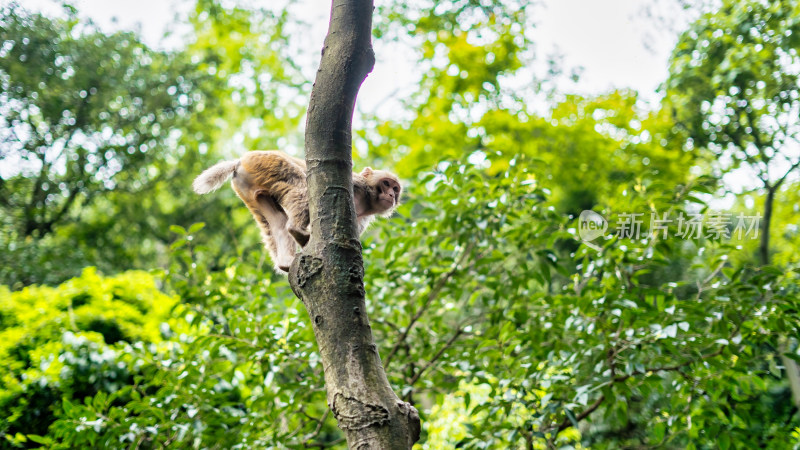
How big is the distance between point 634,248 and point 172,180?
38.3 feet

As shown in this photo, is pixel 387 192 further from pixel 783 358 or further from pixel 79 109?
pixel 79 109

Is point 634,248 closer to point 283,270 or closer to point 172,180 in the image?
point 283,270

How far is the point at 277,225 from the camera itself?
3.76 m

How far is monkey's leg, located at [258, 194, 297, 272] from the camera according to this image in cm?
355

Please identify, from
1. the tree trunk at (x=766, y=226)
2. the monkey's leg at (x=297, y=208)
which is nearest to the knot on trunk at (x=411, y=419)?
the monkey's leg at (x=297, y=208)

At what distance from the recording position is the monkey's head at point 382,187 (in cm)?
427

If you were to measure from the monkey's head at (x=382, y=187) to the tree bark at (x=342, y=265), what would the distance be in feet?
6.50

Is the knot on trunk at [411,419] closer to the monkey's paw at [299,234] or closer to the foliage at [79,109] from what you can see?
the monkey's paw at [299,234]

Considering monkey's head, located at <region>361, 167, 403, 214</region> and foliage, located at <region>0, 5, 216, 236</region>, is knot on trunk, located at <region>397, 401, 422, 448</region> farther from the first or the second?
foliage, located at <region>0, 5, 216, 236</region>

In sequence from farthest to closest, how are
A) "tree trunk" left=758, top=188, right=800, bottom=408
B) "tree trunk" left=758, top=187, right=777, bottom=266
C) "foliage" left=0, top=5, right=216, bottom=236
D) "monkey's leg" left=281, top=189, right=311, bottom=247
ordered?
"foliage" left=0, top=5, right=216, bottom=236
"tree trunk" left=758, top=187, right=777, bottom=266
"tree trunk" left=758, top=188, right=800, bottom=408
"monkey's leg" left=281, top=189, right=311, bottom=247

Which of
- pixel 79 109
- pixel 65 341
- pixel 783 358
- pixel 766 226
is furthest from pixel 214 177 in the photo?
pixel 79 109

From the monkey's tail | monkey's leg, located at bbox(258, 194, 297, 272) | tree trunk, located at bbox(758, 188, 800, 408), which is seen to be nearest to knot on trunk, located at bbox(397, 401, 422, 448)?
monkey's leg, located at bbox(258, 194, 297, 272)

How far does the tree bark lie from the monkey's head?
6.50ft

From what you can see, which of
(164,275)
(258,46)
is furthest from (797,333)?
(258,46)
